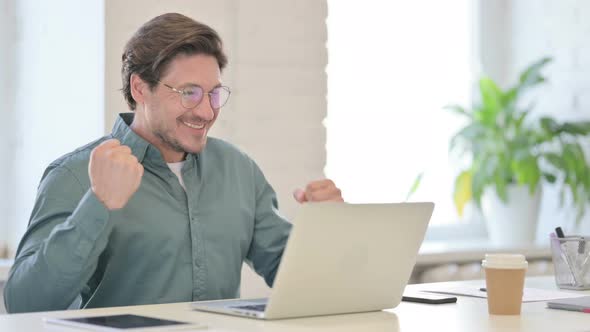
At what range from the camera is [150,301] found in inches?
84.0

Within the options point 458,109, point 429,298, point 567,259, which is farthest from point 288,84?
point 429,298

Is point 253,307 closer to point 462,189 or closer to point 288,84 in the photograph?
point 288,84

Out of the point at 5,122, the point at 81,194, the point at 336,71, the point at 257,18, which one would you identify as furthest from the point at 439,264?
the point at 81,194

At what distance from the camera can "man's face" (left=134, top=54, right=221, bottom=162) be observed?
87.4 inches

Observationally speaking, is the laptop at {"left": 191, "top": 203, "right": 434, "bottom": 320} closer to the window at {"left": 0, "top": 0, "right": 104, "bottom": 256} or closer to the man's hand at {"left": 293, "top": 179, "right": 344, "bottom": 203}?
the man's hand at {"left": 293, "top": 179, "right": 344, "bottom": 203}

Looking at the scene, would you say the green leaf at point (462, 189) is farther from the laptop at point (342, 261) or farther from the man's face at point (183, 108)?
the laptop at point (342, 261)

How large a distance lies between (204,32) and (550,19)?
7.78 ft

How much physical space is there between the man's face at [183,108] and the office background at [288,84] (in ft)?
2.18

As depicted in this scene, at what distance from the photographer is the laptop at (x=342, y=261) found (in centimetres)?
157

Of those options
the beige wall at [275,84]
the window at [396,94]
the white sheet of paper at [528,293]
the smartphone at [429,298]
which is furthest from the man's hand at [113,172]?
the window at [396,94]

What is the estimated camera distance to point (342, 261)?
165 cm

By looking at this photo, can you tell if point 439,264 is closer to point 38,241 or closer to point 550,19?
point 550,19

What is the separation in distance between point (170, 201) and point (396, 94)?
2.13 meters

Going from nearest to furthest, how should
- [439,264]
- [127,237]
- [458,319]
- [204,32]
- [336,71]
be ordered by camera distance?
1. [458,319]
2. [127,237]
3. [204,32]
4. [439,264]
5. [336,71]
